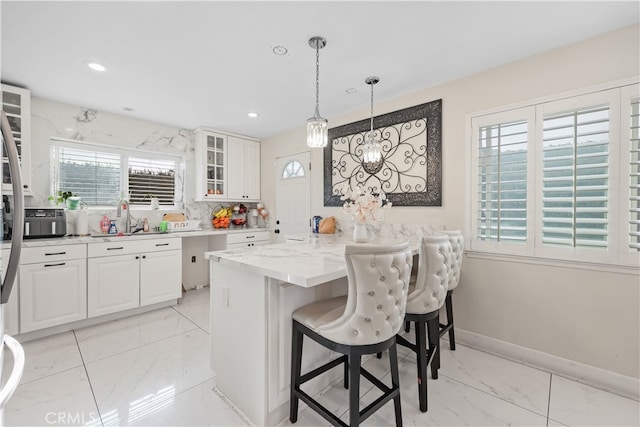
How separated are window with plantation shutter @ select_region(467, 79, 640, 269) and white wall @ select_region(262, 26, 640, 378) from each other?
0.32 ft

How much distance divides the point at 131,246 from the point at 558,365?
13.8ft

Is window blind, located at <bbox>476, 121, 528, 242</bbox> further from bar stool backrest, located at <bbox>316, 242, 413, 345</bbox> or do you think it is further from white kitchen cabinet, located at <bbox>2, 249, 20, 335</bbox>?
white kitchen cabinet, located at <bbox>2, 249, 20, 335</bbox>

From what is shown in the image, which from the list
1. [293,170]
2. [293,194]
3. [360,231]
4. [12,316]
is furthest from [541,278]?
[12,316]

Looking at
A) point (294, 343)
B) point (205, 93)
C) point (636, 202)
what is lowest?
point (294, 343)

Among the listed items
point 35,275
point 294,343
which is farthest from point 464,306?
point 35,275

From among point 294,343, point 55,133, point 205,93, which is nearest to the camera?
point 294,343

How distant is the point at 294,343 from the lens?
5.45 ft

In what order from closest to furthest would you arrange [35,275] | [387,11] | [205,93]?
[387,11] → [35,275] → [205,93]

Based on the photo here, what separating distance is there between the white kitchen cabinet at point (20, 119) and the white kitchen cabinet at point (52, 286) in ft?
2.53

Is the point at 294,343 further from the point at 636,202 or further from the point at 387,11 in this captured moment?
the point at 636,202

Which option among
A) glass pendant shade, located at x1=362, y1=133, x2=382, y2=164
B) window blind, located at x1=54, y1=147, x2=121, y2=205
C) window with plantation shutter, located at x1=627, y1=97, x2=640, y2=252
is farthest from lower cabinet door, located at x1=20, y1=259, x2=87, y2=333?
window with plantation shutter, located at x1=627, y1=97, x2=640, y2=252

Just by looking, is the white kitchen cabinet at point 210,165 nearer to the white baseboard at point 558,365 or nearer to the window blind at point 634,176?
the white baseboard at point 558,365

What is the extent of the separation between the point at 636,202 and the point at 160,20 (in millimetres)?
3431

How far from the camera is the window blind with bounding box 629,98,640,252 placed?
1924 mm
